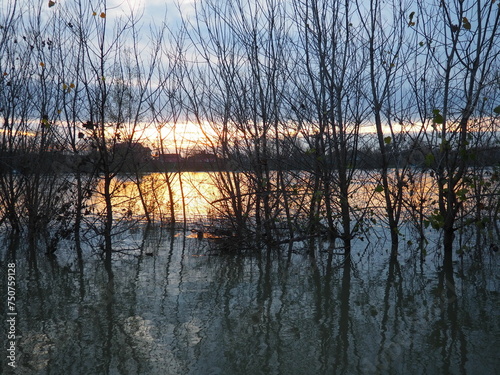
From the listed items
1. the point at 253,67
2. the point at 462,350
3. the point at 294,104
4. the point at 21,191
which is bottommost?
the point at 462,350

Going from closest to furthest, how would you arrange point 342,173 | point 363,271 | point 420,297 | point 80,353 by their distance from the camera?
1. point 80,353
2. point 420,297
3. point 363,271
4. point 342,173

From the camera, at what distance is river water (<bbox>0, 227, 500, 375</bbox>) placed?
3613 millimetres

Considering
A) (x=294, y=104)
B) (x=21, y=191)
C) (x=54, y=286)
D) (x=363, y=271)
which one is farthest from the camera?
(x=21, y=191)

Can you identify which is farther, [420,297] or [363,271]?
[363,271]

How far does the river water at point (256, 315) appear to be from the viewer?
3.61 metres

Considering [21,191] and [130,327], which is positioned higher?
[21,191]

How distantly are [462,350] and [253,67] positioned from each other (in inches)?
216

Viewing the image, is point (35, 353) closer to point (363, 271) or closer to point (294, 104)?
point (363, 271)

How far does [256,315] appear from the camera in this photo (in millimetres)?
4727

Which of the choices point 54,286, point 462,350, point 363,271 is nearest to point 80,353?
point 54,286

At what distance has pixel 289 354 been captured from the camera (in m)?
3.75

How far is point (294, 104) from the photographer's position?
8047mm

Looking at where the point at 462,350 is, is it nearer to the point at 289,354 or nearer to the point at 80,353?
the point at 289,354

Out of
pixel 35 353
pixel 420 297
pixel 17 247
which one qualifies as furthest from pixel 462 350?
pixel 17 247
